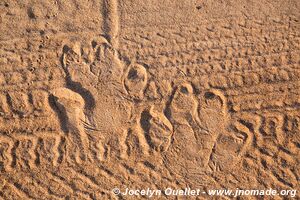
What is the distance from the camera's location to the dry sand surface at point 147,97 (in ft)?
9.97

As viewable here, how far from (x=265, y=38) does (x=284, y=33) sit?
0.54ft

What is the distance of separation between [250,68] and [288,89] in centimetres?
36

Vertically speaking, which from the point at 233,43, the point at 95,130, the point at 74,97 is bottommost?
the point at 95,130

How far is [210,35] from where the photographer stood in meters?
3.12

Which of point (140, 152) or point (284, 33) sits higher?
point (284, 33)

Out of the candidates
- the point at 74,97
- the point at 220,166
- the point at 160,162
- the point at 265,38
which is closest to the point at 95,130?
the point at 74,97

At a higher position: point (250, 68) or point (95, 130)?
point (250, 68)

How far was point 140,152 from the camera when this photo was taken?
10.1 feet

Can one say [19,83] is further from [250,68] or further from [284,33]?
[284,33]

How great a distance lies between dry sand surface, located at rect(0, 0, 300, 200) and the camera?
120 inches

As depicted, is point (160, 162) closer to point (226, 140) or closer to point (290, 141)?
point (226, 140)

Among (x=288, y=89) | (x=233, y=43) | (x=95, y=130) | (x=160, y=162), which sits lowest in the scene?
(x=160, y=162)

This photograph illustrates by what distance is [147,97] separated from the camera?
3086mm

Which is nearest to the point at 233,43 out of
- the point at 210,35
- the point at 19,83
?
the point at 210,35
